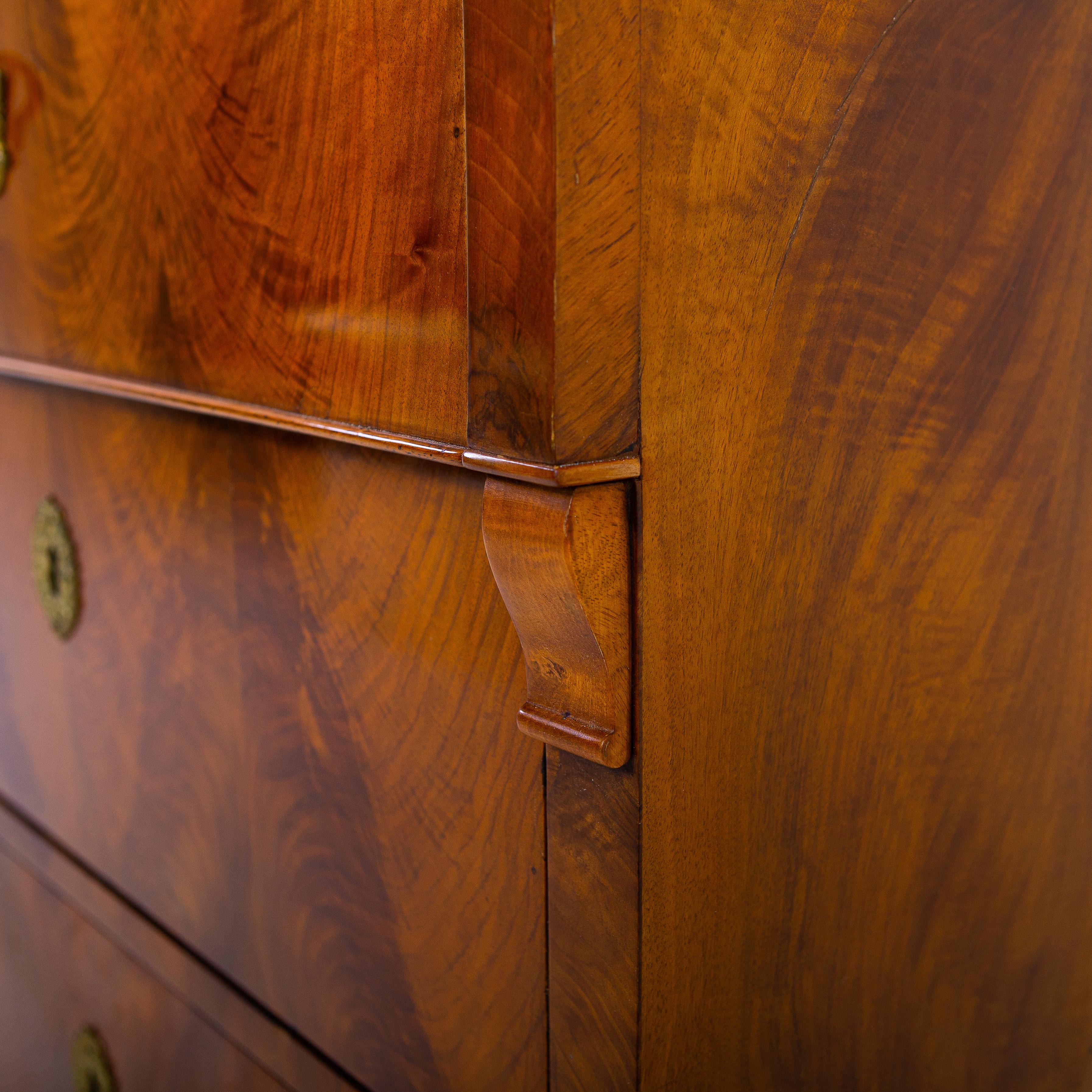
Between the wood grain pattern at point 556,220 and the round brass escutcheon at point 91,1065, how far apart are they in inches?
26.4

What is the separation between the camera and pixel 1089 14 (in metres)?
0.41

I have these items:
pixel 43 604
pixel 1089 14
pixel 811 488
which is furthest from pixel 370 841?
pixel 1089 14

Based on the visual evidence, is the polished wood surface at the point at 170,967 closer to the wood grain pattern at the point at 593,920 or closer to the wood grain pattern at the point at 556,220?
the wood grain pattern at the point at 593,920

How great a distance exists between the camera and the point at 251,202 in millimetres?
452

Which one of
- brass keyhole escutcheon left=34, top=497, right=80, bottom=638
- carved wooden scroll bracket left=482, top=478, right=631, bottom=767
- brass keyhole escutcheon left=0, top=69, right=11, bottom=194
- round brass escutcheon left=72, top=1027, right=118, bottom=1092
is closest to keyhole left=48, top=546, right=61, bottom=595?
brass keyhole escutcheon left=34, top=497, right=80, bottom=638

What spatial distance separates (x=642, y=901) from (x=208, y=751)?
1.04 ft

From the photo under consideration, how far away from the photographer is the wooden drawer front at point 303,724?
0.42 m

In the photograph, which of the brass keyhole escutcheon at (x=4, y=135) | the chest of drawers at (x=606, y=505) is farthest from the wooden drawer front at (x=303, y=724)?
the brass keyhole escutcheon at (x=4, y=135)

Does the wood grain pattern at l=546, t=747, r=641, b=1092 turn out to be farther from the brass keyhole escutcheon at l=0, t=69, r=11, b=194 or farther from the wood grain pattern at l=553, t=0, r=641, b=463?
the brass keyhole escutcheon at l=0, t=69, r=11, b=194

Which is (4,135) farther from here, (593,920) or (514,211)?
(593,920)

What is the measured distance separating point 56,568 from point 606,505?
0.49m

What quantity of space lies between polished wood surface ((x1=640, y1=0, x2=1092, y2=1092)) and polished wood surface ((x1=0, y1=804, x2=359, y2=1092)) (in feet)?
0.85

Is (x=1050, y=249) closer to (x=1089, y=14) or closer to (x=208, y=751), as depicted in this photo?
(x=1089, y=14)

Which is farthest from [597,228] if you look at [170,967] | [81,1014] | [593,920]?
[81,1014]
